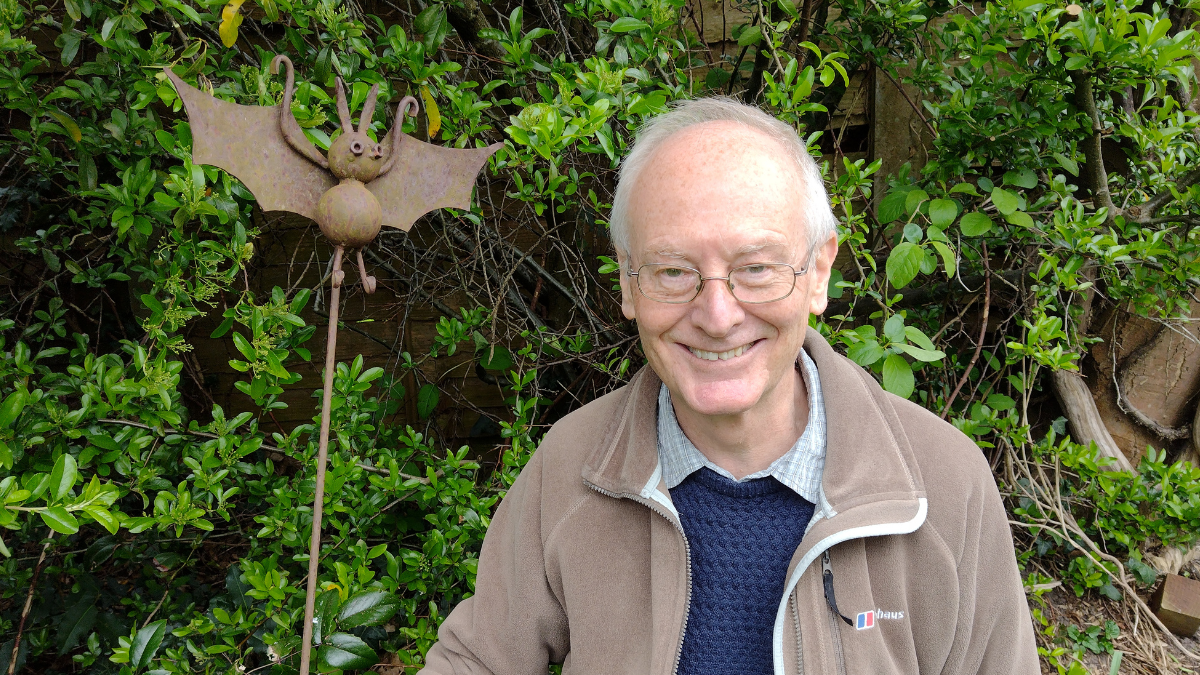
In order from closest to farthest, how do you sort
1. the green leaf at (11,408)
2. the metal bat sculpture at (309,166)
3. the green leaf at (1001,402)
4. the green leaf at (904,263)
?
the metal bat sculpture at (309,166) < the green leaf at (11,408) < the green leaf at (904,263) < the green leaf at (1001,402)

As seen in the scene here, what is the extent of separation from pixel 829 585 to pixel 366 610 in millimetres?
1115

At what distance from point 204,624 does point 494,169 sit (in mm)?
1319

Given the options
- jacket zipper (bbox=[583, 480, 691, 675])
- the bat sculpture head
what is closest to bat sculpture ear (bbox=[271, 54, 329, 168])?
the bat sculpture head

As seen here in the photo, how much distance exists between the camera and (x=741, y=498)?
1.56 metres

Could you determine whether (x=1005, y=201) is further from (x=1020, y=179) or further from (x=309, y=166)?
(x=309, y=166)

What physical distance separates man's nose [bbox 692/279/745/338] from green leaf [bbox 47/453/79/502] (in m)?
1.17

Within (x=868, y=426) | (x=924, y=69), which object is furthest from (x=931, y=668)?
(x=924, y=69)

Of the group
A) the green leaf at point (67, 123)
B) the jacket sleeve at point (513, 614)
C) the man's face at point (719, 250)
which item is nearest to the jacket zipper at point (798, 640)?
the man's face at point (719, 250)

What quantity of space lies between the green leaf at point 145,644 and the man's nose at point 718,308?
1.48 m

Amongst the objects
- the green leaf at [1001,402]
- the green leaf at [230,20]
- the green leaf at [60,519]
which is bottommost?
the green leaf at [1001,402]

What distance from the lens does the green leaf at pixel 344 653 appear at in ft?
5.85

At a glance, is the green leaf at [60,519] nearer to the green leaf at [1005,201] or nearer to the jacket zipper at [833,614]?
the jacket zipper at [833,614]

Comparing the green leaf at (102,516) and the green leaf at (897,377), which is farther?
the green leaf at (897,377)

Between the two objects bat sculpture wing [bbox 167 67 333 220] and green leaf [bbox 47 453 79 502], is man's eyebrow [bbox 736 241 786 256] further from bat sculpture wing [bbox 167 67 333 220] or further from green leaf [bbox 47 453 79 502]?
green leaf [bbox 47 453 79 502]
